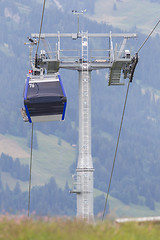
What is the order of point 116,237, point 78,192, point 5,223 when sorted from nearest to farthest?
point 116,237 < point 5,223 < point 78,192

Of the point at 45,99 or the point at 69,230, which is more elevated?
the point at 69,230

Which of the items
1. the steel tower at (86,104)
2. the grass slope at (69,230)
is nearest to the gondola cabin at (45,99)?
the steel tower at (86,104)

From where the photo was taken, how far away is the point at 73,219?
Result: 19469mm

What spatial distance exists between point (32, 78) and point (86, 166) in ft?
28.9

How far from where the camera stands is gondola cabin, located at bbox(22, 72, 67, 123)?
5291cm

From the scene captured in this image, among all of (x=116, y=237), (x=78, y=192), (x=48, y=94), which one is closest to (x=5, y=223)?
(x=116, y=237)

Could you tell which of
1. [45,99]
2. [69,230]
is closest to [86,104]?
[45,99]

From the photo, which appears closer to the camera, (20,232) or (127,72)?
(20,232)

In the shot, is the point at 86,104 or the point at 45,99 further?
the point at 86,104

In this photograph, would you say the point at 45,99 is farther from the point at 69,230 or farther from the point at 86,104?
the point at 69,230

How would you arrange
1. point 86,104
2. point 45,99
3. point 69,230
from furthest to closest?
1. point 86,104
2. point 45,99
3. point 69,230

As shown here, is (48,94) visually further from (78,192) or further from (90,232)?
(90,232)

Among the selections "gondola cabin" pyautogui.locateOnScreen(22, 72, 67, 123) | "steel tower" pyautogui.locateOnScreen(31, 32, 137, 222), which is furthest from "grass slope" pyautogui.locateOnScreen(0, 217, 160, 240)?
"steel tower" pyautogui.locateOnScreen(31, 32, 137, 222)

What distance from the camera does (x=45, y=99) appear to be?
174 feet
